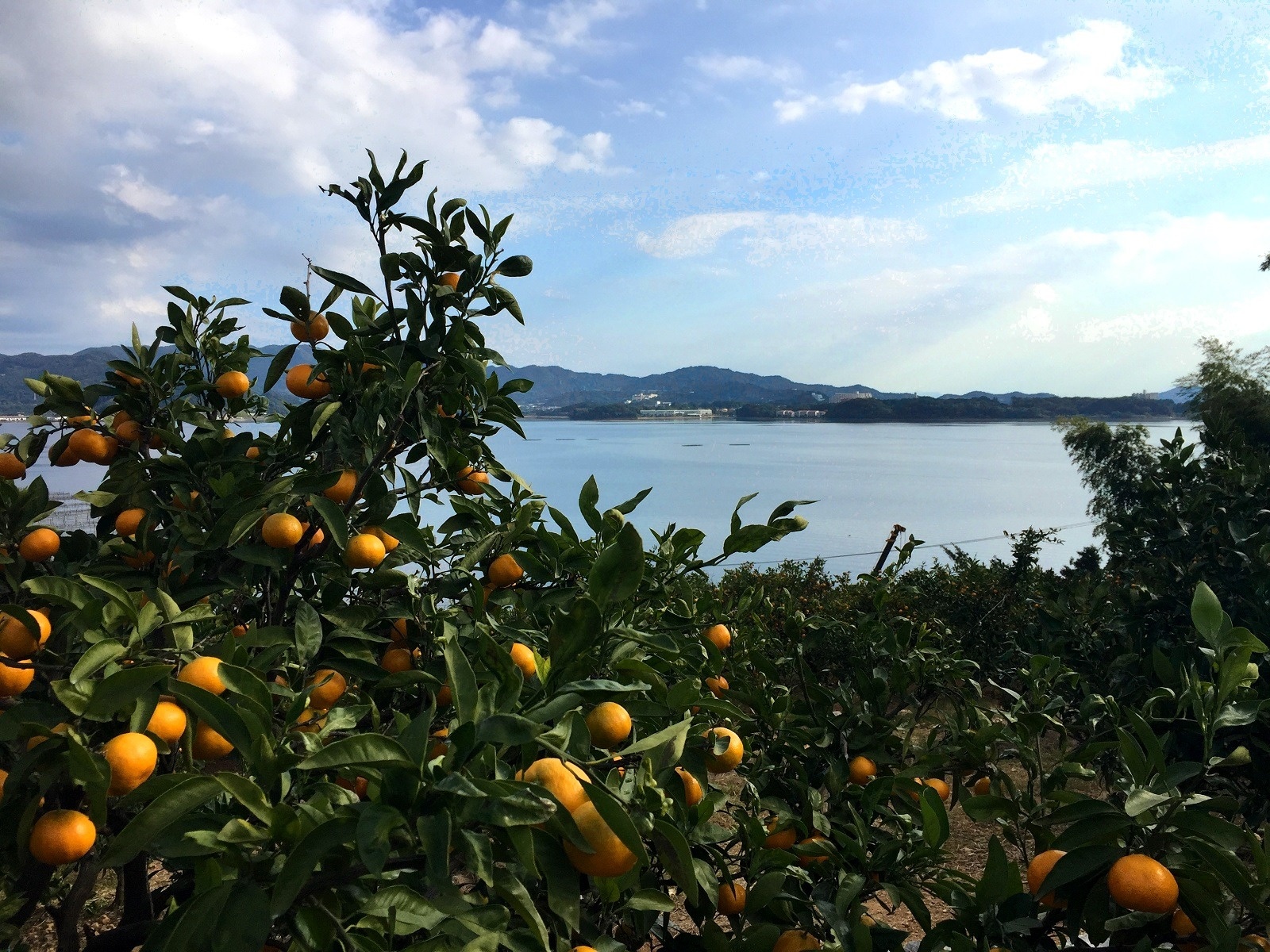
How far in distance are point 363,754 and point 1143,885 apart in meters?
0.95

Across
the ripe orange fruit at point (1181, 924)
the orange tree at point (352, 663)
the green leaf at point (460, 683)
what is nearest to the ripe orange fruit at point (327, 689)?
the orange tree at point (352, 663)

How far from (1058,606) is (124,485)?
9.41 ft

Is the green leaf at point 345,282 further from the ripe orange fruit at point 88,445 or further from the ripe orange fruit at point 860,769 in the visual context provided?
the ripe orange fruit at point 860,769

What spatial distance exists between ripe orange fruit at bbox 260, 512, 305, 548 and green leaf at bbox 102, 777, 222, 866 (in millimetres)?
587

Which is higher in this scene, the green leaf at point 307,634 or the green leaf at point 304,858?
the green leaf at point 307,634

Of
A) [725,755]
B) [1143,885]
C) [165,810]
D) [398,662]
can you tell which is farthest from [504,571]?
[1143,885]

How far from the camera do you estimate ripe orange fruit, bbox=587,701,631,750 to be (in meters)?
→ 0.80

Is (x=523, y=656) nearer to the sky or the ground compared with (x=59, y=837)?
nearer to the sky

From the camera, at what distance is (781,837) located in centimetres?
143

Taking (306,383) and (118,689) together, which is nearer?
(118,689)

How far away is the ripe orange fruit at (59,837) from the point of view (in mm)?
932

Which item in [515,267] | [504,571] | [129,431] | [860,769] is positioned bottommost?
[860,769]

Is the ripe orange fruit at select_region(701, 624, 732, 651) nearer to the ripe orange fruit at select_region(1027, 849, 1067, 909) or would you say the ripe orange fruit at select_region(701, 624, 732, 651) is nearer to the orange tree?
the orange tree

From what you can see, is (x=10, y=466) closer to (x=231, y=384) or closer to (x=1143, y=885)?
(x=231, y=384)
